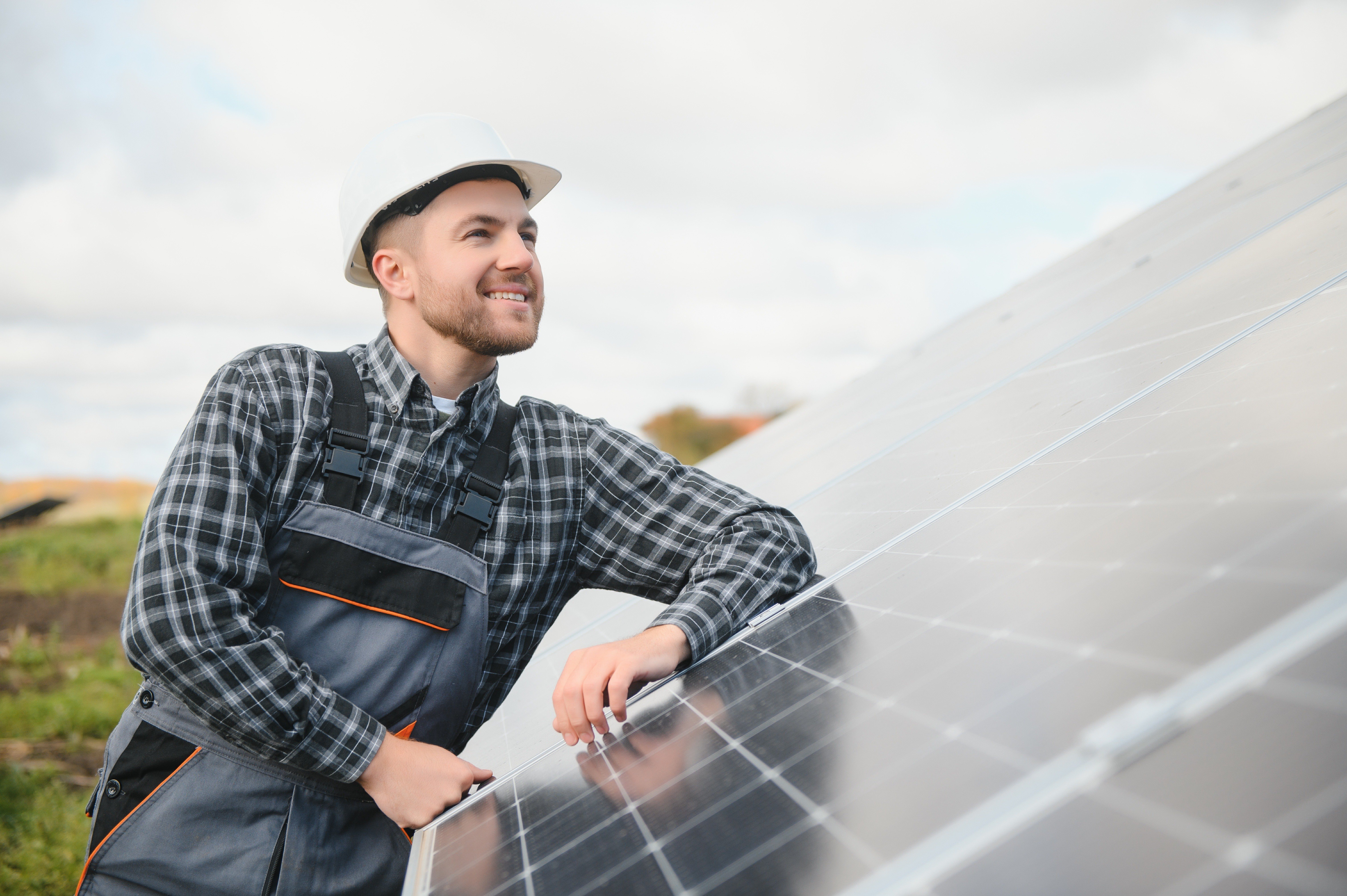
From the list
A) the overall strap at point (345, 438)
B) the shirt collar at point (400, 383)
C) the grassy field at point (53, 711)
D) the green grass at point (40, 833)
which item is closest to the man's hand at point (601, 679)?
the overall strap at point (345, 438)

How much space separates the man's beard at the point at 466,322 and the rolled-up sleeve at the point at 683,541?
0.37 meters

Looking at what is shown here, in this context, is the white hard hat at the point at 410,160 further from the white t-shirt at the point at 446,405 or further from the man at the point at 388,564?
the white t-shirt at the point at 446,405

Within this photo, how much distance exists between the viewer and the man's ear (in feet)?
8.59

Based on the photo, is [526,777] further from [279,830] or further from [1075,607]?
[1075,607]

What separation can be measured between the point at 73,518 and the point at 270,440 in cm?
2138

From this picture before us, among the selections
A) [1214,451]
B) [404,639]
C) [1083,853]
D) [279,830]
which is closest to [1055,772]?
[1083,853]

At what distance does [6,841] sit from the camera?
16.9ft

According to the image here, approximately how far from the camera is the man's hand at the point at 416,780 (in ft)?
6.26

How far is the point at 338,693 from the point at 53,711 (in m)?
7.30

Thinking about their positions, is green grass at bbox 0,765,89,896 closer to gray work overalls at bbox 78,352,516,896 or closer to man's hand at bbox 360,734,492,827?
gray work overalls at bbox 78,352,516,896

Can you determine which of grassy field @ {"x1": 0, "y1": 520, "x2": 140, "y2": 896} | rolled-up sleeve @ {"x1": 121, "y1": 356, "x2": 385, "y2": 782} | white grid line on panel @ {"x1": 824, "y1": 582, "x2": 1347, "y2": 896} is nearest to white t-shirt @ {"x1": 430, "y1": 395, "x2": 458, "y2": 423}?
rolled-up sleeve @ {"x1": 121, "y1": 356, "x2": 385, "y2": 782}

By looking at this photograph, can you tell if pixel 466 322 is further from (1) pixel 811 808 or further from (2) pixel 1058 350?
(2) pixel 1058 350

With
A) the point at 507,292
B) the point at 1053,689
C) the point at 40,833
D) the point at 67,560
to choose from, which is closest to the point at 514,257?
the point at 507,292

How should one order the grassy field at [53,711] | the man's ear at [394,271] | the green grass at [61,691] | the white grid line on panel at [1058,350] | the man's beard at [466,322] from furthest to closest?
the green grass at [61,691] < the grassy field at [53,711] < the white grid line on panel at [1058,350] < the man's ear at [394,271] < the man's beard at [466,322]
